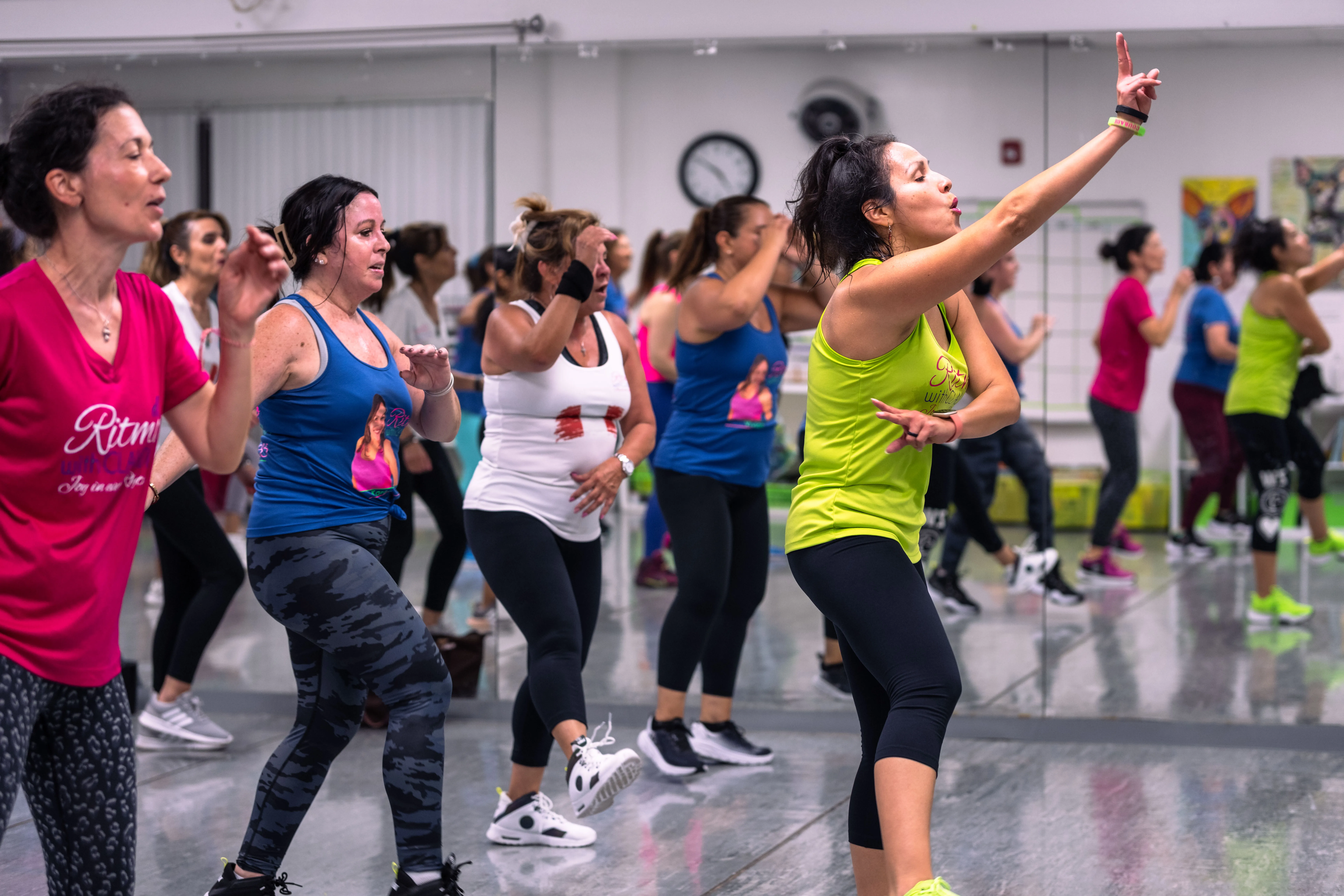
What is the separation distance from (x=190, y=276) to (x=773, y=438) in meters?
1.94

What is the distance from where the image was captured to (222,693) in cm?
489

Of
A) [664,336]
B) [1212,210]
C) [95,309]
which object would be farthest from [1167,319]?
[95,309]

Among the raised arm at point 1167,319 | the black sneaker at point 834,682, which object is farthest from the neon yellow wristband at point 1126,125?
the raised arm at point 1167,319

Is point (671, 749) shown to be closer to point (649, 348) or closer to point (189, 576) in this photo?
point (189, 576)

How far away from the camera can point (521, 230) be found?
3562 millimetres

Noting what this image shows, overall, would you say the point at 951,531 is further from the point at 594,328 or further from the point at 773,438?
the point at 594,328

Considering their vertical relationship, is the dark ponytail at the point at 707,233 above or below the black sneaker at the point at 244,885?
above

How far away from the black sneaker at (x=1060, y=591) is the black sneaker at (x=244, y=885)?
3.09 meters

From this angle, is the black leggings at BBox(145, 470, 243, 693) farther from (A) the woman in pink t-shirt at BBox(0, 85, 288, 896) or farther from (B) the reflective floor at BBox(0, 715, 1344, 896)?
(A) the woman in pink t-shirt at BBox(0, 85, 288, 896)

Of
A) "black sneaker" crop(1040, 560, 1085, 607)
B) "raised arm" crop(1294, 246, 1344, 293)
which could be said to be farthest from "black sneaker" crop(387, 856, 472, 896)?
"raised arm" crop(1294, 246, 1344, 293)

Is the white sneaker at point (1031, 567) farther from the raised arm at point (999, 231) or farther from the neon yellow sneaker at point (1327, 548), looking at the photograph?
the raised arm at point (999, 231)

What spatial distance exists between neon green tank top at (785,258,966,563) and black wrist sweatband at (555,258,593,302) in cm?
89

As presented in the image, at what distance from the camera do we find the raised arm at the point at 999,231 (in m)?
2.19

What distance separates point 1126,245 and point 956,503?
1384 millimetres
